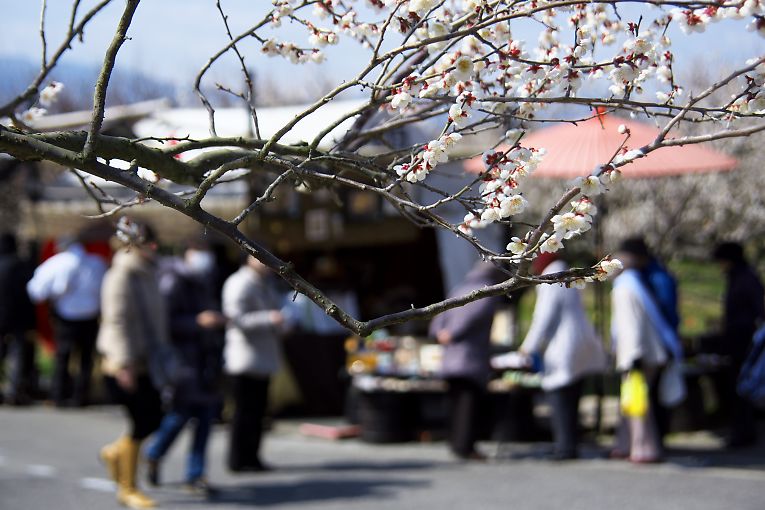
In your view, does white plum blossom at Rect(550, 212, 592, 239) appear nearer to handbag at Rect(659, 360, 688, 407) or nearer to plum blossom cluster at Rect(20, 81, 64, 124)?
plum blossom cluster at Rect(20, 81, 64, 124)

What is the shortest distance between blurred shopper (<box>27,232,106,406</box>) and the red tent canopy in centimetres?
490

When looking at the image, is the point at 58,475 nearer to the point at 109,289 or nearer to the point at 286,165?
the point at 109,289

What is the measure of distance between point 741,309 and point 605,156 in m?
2.11

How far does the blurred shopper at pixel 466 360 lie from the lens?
944cm

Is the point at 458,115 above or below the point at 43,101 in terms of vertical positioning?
below

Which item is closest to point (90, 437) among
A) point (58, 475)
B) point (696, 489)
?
point (58, 475)

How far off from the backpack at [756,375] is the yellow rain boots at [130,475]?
15.0ft

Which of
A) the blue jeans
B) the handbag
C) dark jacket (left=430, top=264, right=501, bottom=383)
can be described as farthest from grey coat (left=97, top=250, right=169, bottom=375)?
the handbag

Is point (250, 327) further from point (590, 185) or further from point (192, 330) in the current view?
point (590, 185)

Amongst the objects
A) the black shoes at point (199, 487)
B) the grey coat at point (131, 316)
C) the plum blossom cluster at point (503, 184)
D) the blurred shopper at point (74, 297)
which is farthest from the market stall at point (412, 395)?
the plum blossom cluster at point (503, 184)

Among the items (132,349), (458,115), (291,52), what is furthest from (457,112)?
(132,349)

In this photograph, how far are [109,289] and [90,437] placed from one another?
12.6ft

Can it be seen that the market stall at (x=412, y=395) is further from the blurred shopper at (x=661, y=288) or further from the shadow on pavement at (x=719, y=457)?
the blurred shopper at (x=661, y=288)

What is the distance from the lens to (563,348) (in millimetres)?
9445
